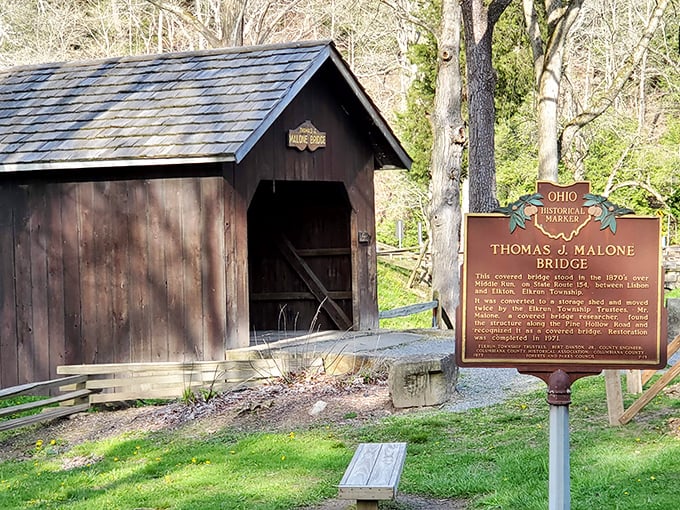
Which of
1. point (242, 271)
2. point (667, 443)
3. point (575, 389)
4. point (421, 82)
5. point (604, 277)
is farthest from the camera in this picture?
point (421, 82)

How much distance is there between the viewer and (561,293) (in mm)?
5891

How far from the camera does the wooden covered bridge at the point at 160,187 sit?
42.0 ft

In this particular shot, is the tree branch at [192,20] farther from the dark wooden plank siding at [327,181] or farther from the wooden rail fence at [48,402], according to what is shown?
the wooden rail fence at [48,402]

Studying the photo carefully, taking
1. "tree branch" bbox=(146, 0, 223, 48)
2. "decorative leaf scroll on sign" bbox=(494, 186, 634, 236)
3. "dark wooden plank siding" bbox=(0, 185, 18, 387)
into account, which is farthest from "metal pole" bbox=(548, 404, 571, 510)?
"tree branch" bbox=(146, 0, 223, 48)

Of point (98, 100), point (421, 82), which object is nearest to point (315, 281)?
point (98, 100)

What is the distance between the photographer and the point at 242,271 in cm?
1294

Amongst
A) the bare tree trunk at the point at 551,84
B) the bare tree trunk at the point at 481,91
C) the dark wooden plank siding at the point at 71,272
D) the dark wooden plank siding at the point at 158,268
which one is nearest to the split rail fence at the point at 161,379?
the dark wooden plank siding at the point at 158,268

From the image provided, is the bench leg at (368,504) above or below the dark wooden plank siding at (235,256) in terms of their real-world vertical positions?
below

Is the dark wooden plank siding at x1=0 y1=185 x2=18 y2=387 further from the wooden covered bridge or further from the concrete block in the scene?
the concrete block

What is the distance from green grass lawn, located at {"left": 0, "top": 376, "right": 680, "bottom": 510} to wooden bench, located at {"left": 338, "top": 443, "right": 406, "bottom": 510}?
1.92ft

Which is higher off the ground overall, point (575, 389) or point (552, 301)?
point (552, 301)

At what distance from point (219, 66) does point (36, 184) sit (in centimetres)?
290

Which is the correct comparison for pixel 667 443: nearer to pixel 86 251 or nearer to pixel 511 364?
pixel 511 364

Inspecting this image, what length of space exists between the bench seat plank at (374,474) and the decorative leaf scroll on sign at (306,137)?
22.1ft
